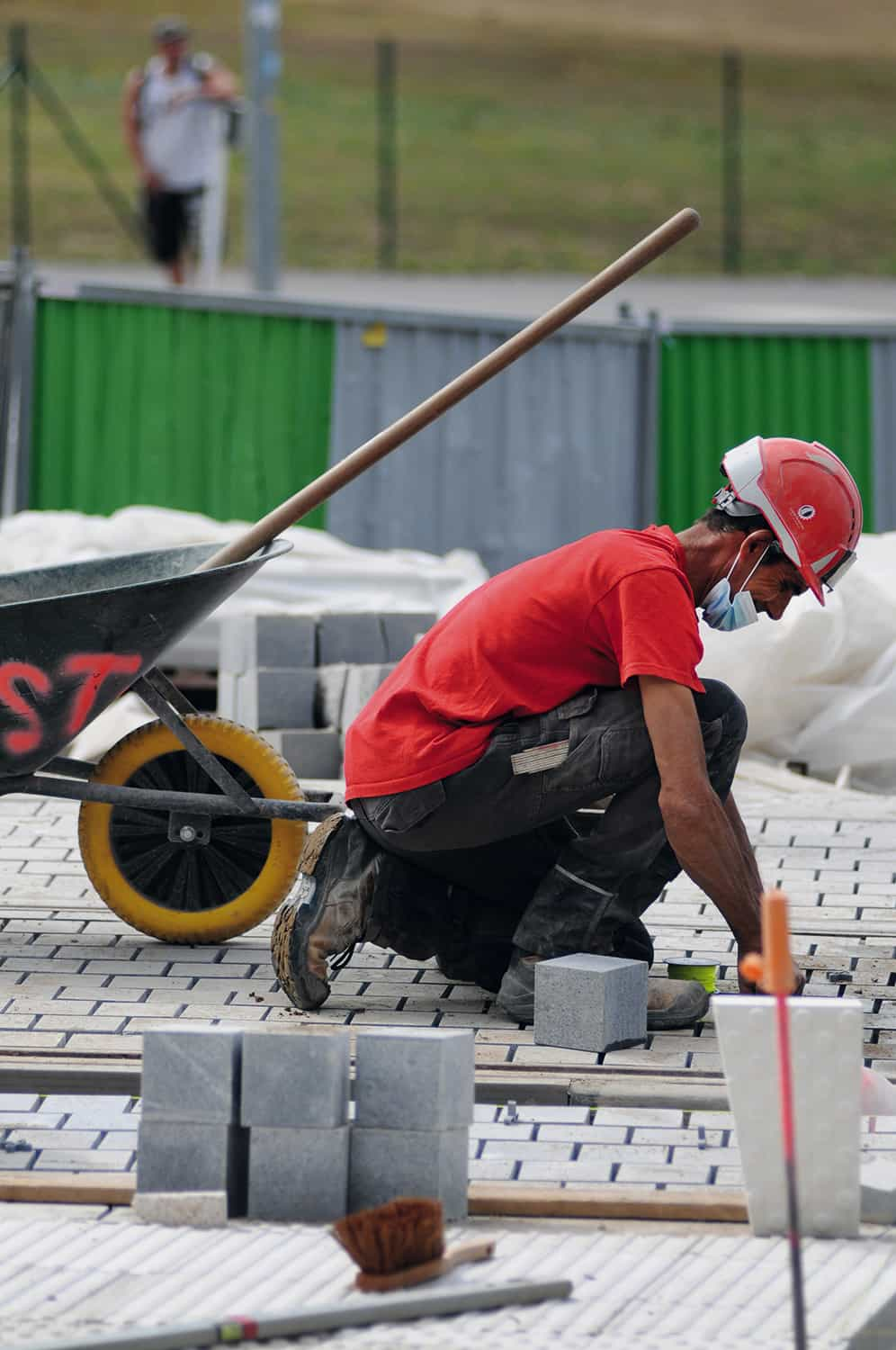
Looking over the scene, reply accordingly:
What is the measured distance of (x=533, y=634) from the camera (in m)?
4.69

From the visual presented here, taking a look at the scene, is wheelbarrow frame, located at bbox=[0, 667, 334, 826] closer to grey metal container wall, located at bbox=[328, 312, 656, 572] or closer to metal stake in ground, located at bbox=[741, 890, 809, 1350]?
metal stake in ground, located at bbox=[741, 890, 809, 1350]

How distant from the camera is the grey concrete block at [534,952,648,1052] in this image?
455cm

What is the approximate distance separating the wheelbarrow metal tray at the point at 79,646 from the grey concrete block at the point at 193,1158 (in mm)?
1539

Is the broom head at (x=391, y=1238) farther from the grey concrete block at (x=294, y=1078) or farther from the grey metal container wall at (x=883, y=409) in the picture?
the grey metal container wall at (x=883, y=409)

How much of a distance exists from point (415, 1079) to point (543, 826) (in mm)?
1428

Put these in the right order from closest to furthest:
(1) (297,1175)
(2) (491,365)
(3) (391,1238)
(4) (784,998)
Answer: (4) (784,998) < (3) (391,1238) < (1) (297,1175) < (2) (491,365)

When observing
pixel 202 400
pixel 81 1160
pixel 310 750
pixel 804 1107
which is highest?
pixel 202 400

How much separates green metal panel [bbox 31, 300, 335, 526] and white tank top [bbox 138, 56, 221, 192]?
21.6 ft

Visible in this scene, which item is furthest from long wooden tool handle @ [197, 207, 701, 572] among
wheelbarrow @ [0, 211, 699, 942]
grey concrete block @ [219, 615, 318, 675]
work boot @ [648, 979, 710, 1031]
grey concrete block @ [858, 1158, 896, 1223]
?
grey concrete block @ [219, 615, 318, 675]

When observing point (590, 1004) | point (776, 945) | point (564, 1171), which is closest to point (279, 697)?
point (590, 1004)

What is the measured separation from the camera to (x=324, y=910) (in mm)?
4828

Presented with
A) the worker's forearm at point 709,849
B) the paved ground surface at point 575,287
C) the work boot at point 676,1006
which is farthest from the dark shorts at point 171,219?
the worker's forearm at point 709,849

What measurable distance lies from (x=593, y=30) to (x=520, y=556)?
2836 cm

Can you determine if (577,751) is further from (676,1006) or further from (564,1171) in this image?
(564,1171)
